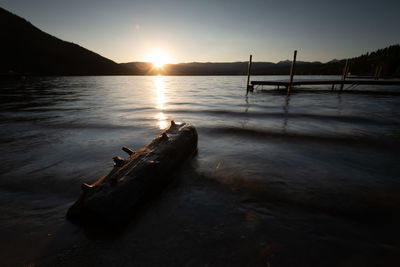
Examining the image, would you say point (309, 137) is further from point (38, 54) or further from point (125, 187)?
point (38, 54)

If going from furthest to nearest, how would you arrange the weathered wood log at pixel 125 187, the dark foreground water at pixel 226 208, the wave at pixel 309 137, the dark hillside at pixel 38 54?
1. the dark hillside at pixel 38 54
2. the wave at pixel 309 137
3. the weathered wood log at pixel 125 187
4. the dark foreground water at pixel 226 208

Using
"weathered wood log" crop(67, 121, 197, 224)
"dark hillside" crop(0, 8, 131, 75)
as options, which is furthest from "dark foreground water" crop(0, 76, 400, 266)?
"dark hillside" crop(0, 8, 131, 75)

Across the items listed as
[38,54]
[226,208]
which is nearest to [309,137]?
[226,208]

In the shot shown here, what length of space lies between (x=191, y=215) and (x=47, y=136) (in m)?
6.72

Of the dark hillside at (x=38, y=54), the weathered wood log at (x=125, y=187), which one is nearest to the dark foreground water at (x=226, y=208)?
the weathered wood log at (x=125, y=187)

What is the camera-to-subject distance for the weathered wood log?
8.10ft

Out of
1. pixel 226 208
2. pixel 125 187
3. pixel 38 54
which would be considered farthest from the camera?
pixel 38 54

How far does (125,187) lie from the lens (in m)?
2.67

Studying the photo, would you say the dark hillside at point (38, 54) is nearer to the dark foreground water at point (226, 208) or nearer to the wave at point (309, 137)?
the dark foreground water at point (226, 208)

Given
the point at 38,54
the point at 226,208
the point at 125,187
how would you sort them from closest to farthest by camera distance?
the point at 125,187, the point at 226,208, the point at 38,54

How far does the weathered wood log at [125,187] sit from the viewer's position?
2.47 metres

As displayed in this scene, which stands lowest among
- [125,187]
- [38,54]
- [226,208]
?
[226,208]

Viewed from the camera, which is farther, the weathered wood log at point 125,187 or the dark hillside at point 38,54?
the dark hillside at point 38,54

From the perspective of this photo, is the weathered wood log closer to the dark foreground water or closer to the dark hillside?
the dark foreground water
